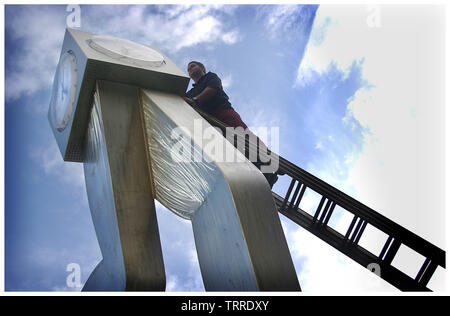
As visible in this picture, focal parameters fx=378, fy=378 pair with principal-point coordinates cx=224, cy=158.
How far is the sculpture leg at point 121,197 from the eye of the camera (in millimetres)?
2027

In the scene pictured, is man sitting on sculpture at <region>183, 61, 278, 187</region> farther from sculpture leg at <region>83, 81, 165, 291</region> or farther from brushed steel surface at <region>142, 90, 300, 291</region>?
brushed steel surface at <region>142, 90, 300, 291</region>

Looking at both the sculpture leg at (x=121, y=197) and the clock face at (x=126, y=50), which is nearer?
the sculpture leg at (x=121, y=197)

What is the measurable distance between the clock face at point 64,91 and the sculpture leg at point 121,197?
0.69 feet

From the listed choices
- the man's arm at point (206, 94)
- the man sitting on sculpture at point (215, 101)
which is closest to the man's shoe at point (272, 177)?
the man sitting on sculpture at point (215, 101)

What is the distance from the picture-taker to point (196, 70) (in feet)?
12.1

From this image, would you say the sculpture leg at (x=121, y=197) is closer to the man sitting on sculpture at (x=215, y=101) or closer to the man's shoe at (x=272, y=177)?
the man sitting on sculpture at (x=215, y=101)

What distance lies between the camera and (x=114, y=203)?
213 centimetres

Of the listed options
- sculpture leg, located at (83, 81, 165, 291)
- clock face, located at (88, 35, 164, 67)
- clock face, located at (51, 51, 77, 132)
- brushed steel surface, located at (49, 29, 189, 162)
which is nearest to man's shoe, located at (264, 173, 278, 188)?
brushed steel surface, located at (49, 29, 189, 162)

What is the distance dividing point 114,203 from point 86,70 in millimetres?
863

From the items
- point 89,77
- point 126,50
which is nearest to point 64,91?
point 89,77

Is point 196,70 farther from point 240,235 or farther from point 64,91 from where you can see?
point 240,235

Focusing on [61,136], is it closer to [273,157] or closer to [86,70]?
[86,70]

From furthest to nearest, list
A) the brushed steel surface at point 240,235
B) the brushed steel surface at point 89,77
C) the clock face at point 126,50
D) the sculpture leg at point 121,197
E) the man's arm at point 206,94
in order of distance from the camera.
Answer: the man's arm at point 206,94
the clock face at point 126,50
the brushed steel surface at point 89,77
the sculpture leg at point 121,197
the brushed steel surface at point 240,235
